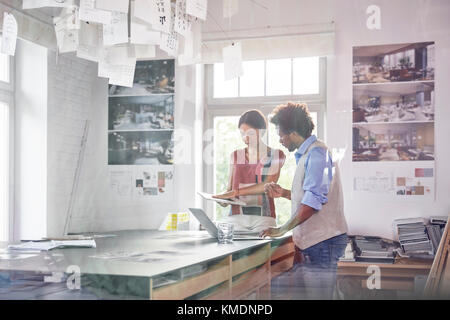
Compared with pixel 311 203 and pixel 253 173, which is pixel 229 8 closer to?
pixel 253 173

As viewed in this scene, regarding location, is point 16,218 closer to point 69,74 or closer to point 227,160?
point 69,74

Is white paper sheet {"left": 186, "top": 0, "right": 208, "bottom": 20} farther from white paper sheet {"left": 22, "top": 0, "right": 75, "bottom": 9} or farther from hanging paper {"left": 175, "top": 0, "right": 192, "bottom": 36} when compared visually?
white paper sheet {"left": 22, "top": 0, "right": 75, "bottom": 9}

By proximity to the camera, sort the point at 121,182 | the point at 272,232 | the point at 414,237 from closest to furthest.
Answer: the point at 414,237, the point at 272,232, the point at 121,182

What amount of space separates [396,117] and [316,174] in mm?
254

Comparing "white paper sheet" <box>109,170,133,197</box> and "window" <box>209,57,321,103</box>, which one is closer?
"window" <box>209,57,321,103</box>

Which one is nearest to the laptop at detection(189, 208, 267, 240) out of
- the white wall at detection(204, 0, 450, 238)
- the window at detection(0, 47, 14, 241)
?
the white wall at detection(204, 0, 450, 238)

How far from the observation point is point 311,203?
1452 mm

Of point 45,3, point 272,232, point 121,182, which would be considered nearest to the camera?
point 272,232

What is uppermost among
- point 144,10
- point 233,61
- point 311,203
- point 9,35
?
point 144,10

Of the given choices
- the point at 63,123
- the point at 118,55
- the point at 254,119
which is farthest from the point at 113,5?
the point at 254,119

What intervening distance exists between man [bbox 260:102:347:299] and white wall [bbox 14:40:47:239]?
0.72 metres

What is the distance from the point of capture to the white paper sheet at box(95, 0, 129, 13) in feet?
5.67

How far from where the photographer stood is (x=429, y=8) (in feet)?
4.65

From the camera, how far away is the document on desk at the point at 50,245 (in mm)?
1587
